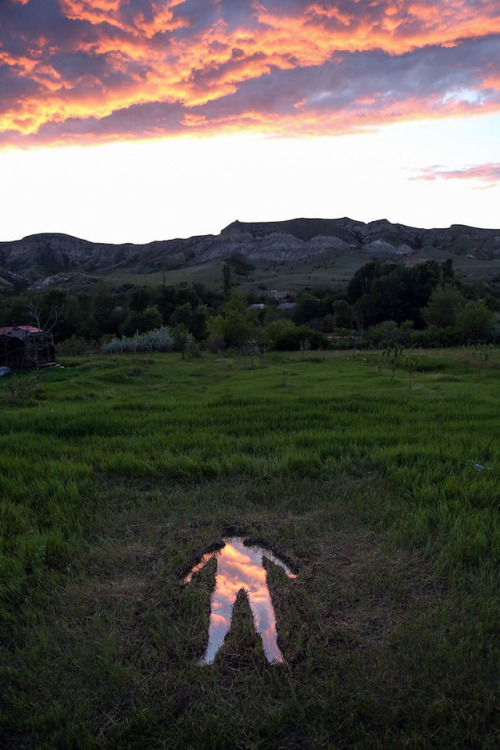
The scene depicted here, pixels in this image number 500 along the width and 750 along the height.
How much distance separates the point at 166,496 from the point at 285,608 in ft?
8.86

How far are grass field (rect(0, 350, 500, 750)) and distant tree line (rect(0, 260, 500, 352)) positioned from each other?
28.4m

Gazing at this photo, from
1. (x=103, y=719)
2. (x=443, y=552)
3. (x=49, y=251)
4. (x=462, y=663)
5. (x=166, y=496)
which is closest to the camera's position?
(x=103, y=719)

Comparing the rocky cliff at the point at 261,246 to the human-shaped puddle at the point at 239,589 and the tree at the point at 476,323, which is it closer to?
the tree at the point at 476,323

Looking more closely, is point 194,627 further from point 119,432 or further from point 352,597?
point 119,432

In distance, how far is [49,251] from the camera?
18875 centimetres

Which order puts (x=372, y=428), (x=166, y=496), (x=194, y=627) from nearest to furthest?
1. (x=194, y=627)
2. (x=166, y=496)
3. (x=372, y=428)

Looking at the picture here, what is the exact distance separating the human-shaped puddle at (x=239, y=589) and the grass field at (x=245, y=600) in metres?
0.09

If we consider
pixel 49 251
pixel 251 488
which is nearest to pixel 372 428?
pixel 251 488

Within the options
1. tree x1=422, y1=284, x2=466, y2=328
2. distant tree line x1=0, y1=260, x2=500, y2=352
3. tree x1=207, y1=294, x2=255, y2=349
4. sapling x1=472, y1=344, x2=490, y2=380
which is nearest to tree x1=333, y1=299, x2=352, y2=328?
distant tree line x1=0, y1=260, x2=500, y2=352

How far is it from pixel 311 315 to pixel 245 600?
60428 millimetres

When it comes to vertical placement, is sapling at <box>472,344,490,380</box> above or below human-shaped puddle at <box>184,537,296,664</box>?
below

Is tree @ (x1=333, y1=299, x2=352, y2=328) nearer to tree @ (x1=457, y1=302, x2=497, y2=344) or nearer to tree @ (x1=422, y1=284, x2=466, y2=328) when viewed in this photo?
tree @ (x1=422, y1=284, x2=466, y2=328)

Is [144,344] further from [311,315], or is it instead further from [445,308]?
[445,308]

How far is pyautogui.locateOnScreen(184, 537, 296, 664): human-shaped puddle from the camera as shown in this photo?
344 centimetres
